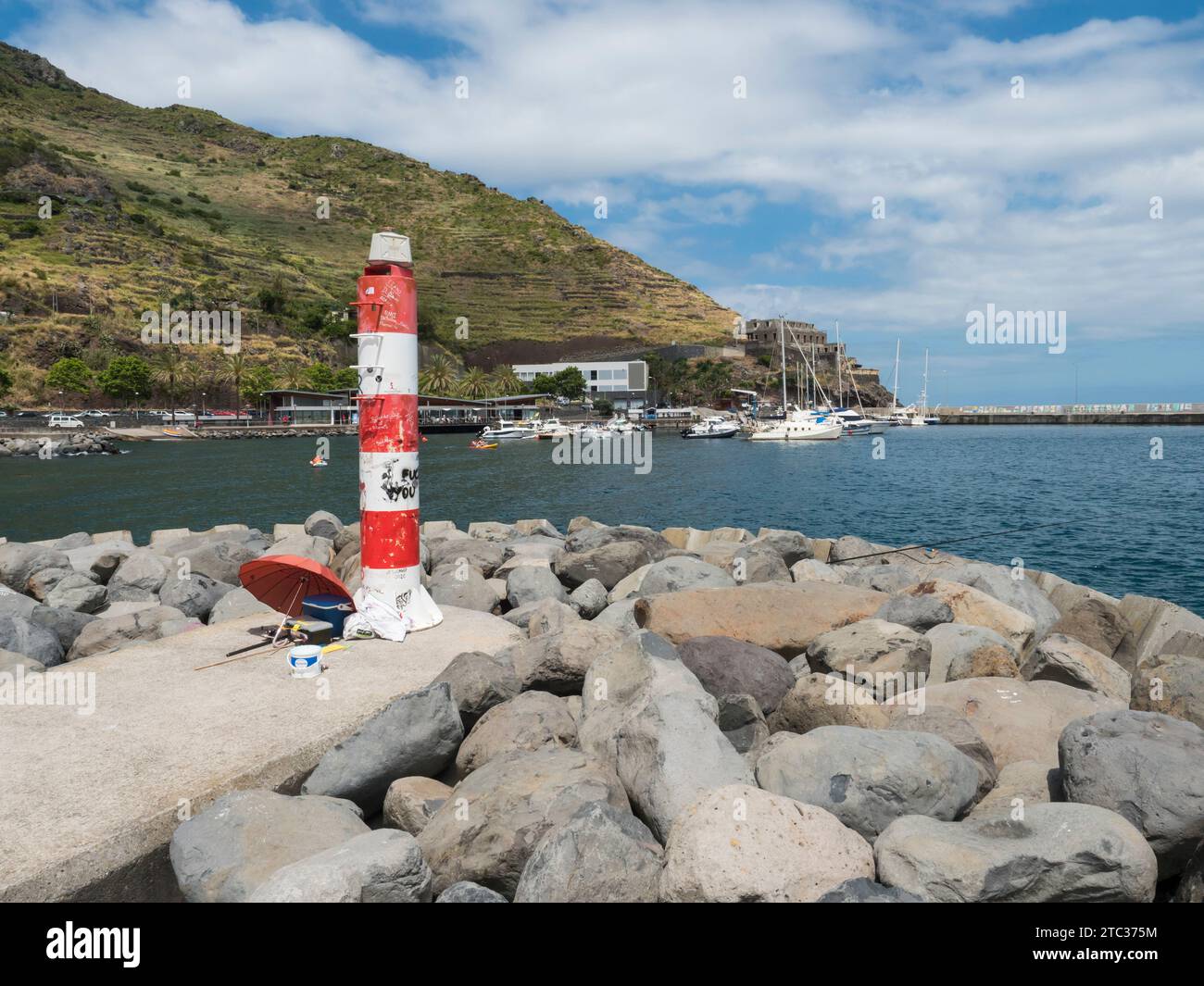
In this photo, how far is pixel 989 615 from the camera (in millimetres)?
10602

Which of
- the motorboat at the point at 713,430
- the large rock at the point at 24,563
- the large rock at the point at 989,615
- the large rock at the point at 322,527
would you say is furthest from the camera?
the motorboat at the point at 713,430

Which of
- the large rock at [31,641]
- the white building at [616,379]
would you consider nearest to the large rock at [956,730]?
the large rock at [31,641]

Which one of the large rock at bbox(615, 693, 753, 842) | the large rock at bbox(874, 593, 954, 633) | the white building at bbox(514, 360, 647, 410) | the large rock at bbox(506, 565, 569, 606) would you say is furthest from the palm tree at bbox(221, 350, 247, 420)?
the large rock at bbox(615, 693, 753, 842)

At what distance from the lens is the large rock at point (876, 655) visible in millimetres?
8070

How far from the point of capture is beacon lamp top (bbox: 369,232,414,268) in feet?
32.1

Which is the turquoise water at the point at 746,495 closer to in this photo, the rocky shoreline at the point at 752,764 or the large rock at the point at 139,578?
Answer: the rocky shoreline at the point at 752,764

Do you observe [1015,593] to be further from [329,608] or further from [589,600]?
[329,608]

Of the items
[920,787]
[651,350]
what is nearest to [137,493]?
[920,787]

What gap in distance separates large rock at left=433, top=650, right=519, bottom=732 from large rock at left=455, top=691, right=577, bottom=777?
0.27 meters

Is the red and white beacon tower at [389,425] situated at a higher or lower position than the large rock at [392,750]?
higher

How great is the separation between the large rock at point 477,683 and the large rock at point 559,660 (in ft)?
0.78

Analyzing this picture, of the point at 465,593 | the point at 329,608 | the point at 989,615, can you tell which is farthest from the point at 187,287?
the point at 989,615

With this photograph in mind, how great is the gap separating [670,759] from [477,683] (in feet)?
7.38
